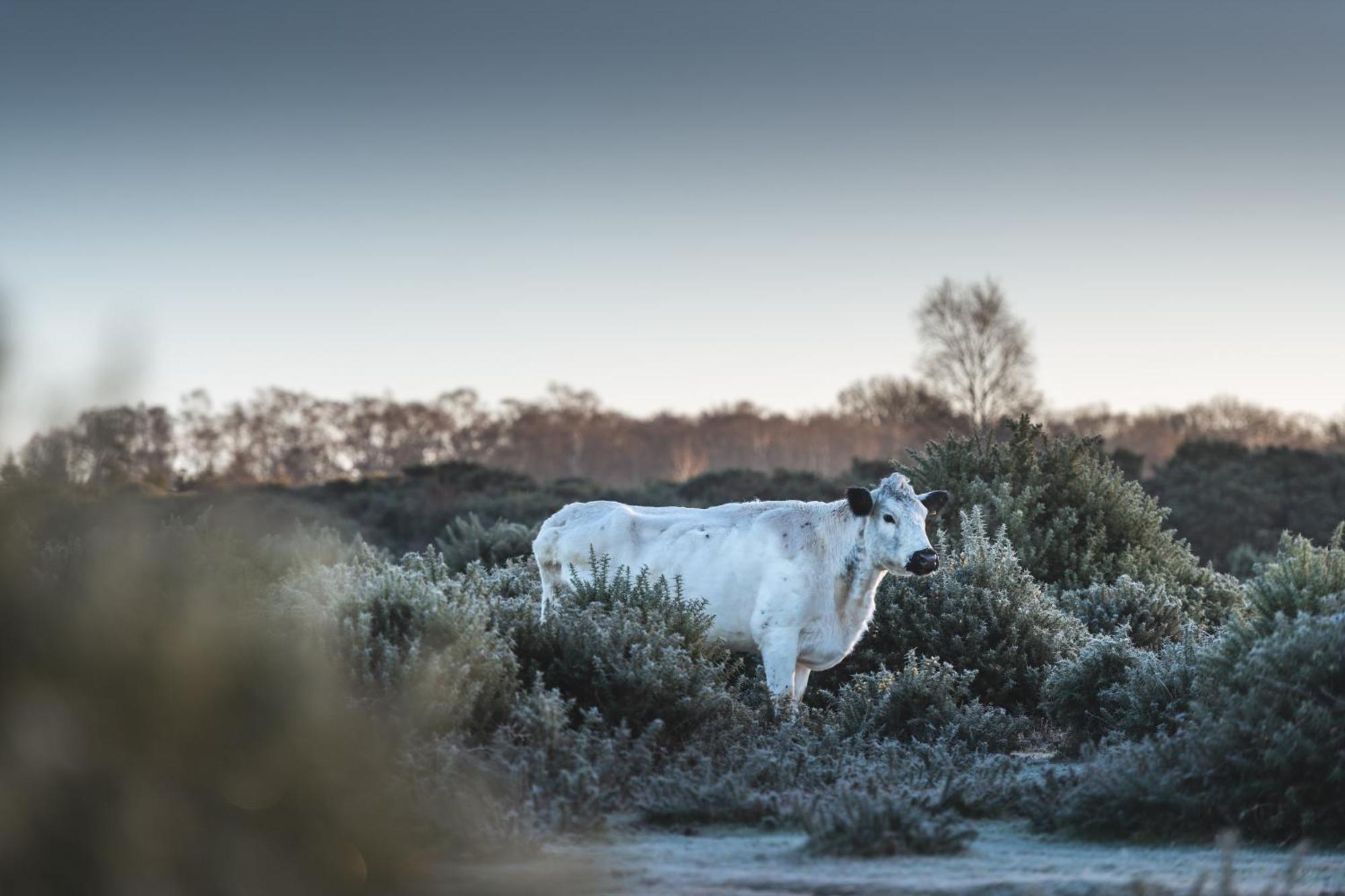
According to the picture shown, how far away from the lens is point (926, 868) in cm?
609

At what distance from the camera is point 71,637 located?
12.6 feet

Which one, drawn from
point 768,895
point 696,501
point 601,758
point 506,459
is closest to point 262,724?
point 768,895

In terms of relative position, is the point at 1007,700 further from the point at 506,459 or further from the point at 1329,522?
the point at 506,459

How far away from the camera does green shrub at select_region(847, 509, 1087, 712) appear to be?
12141mm

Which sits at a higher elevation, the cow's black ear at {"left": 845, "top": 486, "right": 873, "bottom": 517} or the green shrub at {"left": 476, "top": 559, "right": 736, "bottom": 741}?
the cow's black ear at {"left": 845, "top": 486, "right": 873, "bottom": 517}

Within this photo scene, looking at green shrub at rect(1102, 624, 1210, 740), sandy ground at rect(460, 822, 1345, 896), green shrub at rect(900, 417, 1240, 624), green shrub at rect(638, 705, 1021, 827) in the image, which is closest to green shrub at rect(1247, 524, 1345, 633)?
green shrub at rect(1102, 624, 1210, 740)

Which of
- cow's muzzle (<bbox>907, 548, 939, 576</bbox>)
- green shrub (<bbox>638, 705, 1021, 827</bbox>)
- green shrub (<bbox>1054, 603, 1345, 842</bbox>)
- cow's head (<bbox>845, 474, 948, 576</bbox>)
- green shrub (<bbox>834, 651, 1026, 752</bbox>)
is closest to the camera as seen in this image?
green shrub (<bbox>1054, 603, 1345, 842</bbox>)

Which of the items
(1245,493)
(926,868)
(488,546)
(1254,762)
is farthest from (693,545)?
(1245,493)

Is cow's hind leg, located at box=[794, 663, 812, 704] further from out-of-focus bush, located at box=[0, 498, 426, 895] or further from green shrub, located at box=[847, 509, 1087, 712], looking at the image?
out-of-focus bush, located at box=[0, 498, 426, 895]

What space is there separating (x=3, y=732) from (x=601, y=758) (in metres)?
4.47

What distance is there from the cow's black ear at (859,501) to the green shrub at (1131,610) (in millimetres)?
3481

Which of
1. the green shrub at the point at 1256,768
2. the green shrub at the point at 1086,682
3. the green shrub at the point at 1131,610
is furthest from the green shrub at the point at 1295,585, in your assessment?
the green shrub at the point at 1131,610

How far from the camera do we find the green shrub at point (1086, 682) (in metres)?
10.6

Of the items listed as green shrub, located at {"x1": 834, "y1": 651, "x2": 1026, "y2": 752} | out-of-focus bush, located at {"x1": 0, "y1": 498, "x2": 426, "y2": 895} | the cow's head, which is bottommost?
green shrub, located at {"x1": 834, "y1": 651, "x2": 1026, "y2": 752}
